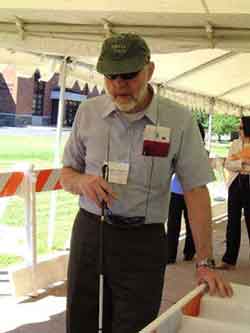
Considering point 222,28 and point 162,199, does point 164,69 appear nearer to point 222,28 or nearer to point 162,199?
point 222,28

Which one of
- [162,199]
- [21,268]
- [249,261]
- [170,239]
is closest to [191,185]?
[162,199]

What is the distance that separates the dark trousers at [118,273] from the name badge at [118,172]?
0.19 meters

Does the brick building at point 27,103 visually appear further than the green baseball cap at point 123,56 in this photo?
Yes

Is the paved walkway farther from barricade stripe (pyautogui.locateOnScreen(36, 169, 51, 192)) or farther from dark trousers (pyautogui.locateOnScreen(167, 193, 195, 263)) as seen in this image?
barricade stripe (pyautogui.locateOnScreen(36, 169, 51, 192))

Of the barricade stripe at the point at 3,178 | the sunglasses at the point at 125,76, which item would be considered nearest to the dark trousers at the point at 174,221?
the barricade stripe at the point at 3,178

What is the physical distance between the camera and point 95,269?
2.38 m

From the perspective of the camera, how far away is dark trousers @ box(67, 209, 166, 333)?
2.31m

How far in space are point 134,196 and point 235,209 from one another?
460cm

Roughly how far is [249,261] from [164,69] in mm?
2754

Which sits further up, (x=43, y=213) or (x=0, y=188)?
(x=0, y=188)

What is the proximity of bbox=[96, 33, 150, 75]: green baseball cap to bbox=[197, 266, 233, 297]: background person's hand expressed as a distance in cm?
80

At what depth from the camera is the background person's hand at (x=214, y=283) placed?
1949 mm

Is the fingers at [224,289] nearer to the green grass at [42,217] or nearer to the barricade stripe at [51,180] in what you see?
the green grass at [42,217]

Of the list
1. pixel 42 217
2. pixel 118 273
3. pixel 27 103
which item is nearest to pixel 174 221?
pixel 118 273
